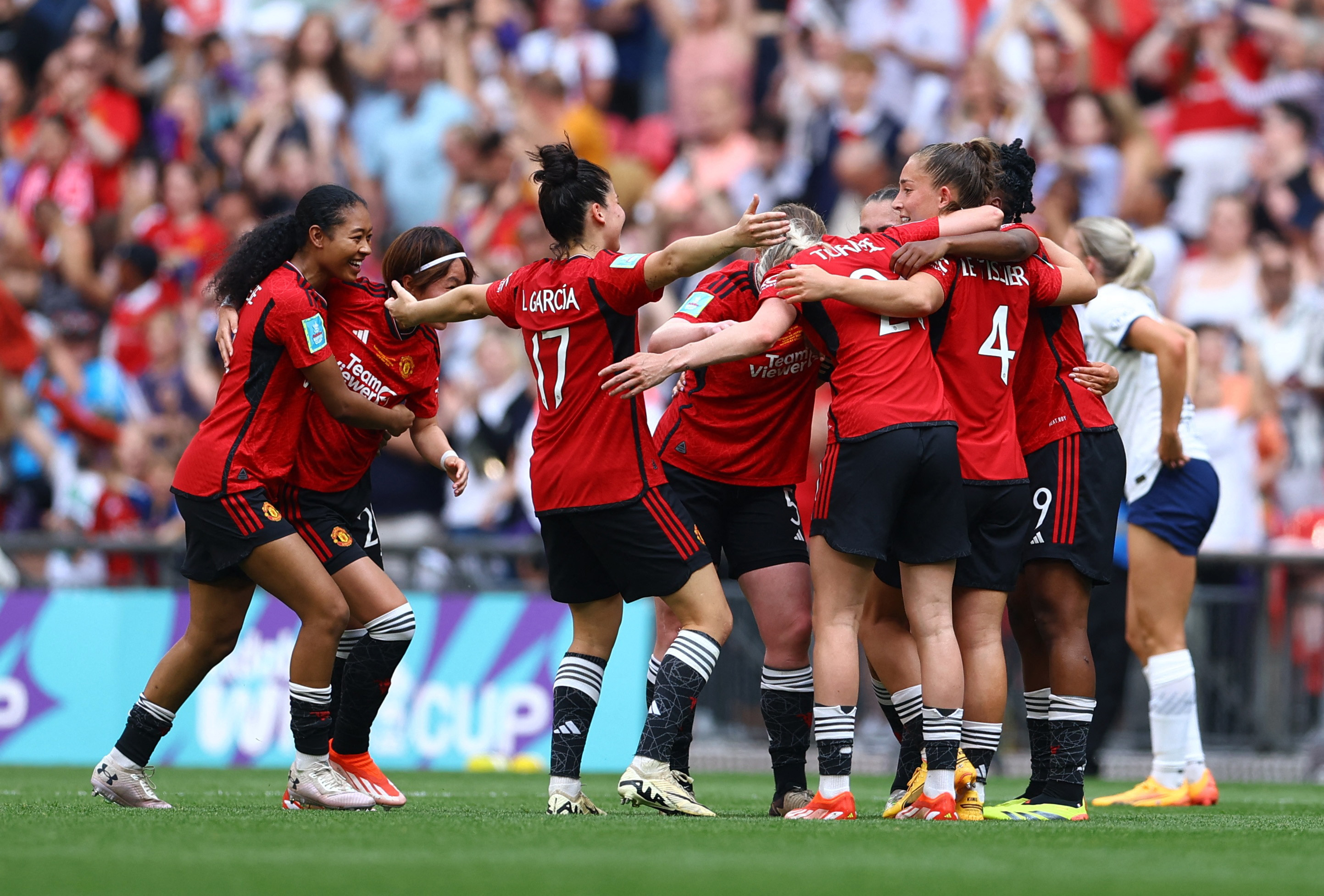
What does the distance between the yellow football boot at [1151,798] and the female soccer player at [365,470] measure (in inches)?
122

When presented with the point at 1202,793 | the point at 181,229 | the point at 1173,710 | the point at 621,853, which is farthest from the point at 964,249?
the point at 181,229

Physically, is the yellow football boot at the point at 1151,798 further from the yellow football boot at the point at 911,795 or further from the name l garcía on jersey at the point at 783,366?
the name l garcía on jersey at the point at 783,366

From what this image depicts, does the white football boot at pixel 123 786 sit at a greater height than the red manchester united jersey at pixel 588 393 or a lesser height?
lesser

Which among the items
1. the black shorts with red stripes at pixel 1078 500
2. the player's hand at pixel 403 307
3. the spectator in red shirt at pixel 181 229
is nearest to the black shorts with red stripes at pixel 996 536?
the black shorts with red stripes at pixel 1078 500

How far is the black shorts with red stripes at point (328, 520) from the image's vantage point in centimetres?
642

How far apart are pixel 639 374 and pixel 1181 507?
3.10 metres

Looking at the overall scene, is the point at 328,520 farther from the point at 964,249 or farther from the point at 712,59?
the point at 712,59

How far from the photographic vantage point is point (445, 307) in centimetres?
622

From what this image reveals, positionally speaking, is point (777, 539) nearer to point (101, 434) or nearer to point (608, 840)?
point (608, 840)

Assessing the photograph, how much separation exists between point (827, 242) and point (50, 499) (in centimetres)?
940

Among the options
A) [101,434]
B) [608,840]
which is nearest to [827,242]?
[608,840]

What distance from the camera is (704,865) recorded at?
13.9 ft

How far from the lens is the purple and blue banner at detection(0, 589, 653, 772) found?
33.8 ft

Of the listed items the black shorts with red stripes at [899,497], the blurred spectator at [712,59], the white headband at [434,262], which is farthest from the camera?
the blurred spectator at [712,59]
